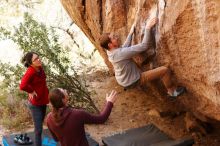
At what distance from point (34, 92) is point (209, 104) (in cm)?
271

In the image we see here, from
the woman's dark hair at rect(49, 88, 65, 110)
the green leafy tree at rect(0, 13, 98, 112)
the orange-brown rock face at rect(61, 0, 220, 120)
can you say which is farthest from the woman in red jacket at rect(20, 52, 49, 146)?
the green leafy tree at rect(0, 13, 98, 112)

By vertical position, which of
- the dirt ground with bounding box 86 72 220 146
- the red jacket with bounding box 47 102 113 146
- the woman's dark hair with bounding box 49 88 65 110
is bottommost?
the dirt ground with bounding box 86 72 220 146

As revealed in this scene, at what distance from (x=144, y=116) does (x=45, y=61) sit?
2579mm

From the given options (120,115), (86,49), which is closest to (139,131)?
(120,115)

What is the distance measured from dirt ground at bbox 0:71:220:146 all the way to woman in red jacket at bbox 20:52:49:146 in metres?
2.12

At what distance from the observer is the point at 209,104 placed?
5.95 meters

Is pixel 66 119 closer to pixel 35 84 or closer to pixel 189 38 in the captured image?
pixel 189 38

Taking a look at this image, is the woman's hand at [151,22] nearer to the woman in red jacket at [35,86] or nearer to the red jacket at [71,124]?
the red jacket at [71,124]

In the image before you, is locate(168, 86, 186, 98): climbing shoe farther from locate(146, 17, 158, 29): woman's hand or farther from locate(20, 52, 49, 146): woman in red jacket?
locate(20, 52, 49, 146): woman in red jacket

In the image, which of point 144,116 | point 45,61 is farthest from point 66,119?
point 144,116

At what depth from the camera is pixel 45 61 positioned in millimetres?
9359

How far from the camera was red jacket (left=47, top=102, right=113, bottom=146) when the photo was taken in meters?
4.74

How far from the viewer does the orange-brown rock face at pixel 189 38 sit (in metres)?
5.00

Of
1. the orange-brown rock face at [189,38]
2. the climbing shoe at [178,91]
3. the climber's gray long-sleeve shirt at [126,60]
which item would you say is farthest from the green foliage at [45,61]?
the climbing shoe at [178,91]
